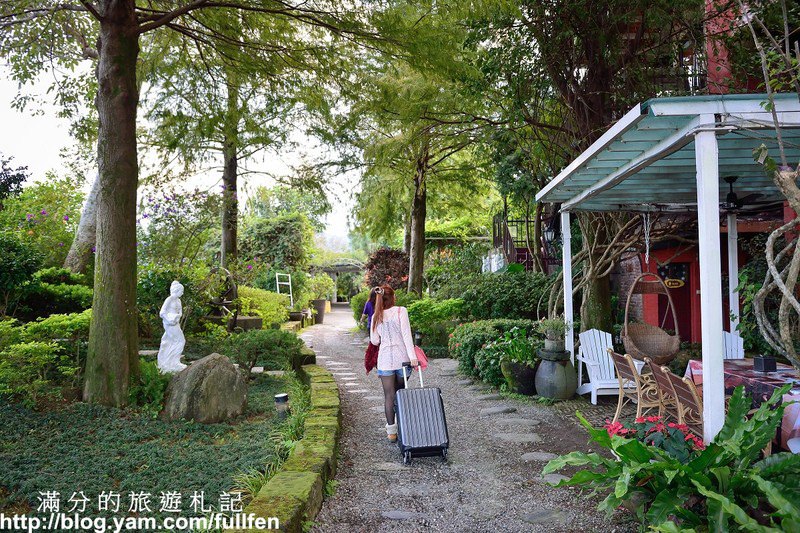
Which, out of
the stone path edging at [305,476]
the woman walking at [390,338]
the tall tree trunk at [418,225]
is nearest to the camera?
the stone path edging at [305,476]

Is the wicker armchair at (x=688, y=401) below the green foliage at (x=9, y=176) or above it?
below

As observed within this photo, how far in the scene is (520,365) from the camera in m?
7.77

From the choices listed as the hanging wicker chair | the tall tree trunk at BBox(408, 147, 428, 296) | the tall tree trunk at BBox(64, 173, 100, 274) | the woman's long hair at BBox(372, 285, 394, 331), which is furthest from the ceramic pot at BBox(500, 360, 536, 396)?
the tall tree trunk at BBox(408, 147, 428, 296)

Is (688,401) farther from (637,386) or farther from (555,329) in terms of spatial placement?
(555,329)

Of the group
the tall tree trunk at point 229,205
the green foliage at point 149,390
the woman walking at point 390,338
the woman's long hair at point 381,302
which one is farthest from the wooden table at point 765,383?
the tall tree trunk at point 229,205

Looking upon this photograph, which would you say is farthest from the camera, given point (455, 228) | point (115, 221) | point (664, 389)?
point (455, 228)

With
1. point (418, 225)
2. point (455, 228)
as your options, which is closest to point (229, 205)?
point (418, 225)

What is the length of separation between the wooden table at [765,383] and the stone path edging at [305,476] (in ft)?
→ 9.69

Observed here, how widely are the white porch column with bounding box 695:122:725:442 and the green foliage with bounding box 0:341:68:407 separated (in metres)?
5.44

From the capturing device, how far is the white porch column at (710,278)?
366 cm

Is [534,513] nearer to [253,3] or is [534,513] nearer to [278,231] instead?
[253,3]

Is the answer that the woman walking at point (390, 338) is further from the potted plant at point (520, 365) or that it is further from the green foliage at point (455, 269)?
the green foliage at point (455, 269)

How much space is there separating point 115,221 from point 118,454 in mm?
2465

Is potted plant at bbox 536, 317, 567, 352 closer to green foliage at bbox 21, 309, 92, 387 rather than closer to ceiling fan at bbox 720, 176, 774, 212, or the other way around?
ceiling fan at bbox 720, 176, 774, 212
